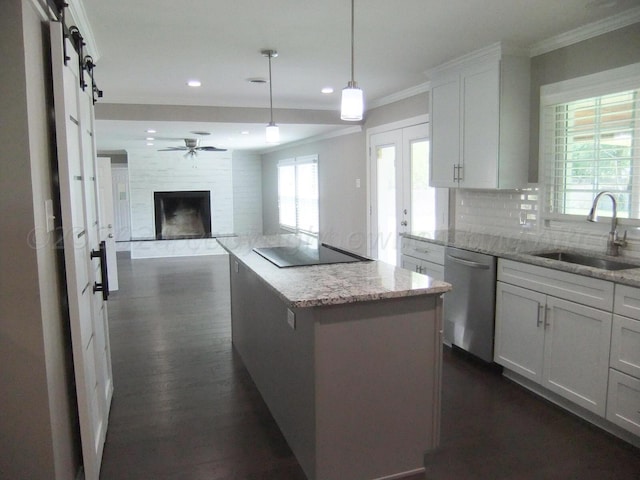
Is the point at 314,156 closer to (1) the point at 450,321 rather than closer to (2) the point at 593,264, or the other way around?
(1) the point at 450,321

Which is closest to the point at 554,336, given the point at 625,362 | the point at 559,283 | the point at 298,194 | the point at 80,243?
the point at 559,283

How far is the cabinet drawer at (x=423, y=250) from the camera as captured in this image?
12.9ft

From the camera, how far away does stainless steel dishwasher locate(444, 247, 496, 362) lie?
3426 mm

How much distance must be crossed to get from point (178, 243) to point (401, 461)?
312 inches

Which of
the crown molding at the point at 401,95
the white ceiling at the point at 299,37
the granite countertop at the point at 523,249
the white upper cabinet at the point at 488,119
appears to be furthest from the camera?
the crown molding at the point at 401,95

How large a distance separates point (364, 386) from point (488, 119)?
2404mm

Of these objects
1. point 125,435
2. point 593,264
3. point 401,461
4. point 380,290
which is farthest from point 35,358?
point 593,264

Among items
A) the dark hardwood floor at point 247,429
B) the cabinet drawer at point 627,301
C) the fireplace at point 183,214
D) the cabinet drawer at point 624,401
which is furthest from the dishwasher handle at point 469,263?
the fireplace at point 183,214

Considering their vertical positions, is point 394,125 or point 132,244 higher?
point 394,125

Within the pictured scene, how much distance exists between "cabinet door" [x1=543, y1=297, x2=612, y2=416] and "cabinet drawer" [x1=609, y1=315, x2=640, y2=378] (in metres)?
0.04

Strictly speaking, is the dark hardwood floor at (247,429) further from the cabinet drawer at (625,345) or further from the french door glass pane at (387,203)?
the french door glass pane at (387,203)

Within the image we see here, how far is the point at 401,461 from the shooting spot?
7.64 ft

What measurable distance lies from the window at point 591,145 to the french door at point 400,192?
4.04ft

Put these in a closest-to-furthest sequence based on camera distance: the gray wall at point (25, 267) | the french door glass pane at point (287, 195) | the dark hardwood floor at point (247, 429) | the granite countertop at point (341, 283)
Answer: the gray wall at point (25, 267) → the granite countertop at point (341, 283) → the dark hardwood floor at point (247, 429) → the french door glass pane at point (287, 195)
